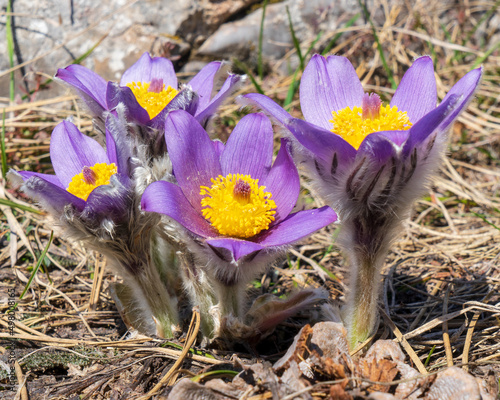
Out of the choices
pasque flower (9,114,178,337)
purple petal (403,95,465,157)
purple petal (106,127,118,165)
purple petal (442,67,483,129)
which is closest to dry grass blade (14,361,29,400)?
pasque flower (9,114,178,337)

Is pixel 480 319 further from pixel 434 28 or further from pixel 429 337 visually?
pixel 434 28

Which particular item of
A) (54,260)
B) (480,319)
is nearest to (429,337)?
(480,319)

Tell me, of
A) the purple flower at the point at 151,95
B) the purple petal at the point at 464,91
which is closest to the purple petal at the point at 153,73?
the purple flower at the point at 151,95

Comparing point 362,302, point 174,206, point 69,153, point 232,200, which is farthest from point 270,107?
point 69,153

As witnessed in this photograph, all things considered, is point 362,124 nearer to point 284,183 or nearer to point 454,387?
point 284,183

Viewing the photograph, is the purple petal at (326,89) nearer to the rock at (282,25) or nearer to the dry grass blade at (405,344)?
the dry grass blade at (405,344)
